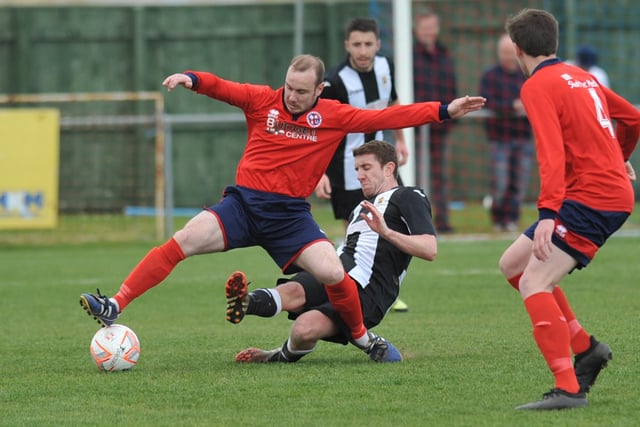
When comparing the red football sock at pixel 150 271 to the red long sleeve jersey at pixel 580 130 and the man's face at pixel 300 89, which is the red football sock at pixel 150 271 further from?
the red long sleeve jersey at pixel 580 130

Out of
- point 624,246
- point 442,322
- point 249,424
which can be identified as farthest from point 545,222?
point 624,246

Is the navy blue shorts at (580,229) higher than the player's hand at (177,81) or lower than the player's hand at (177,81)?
lower

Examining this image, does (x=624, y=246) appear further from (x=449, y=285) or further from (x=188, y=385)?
(x=188, y=385)

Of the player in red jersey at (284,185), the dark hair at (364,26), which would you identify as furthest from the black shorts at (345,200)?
the player in red jersey at (284,185)

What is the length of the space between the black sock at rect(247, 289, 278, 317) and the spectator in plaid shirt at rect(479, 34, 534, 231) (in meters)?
9.22

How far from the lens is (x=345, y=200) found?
901cm

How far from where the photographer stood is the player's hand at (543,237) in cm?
520

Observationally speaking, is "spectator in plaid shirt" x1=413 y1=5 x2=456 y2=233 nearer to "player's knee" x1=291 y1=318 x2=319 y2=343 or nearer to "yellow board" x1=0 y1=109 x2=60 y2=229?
"yellow board" x1=0 y1=109 x2=60 y2=229

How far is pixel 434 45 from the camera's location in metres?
15.6

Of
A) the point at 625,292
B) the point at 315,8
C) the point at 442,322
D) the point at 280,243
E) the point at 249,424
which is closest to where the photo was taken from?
the point at 249,424

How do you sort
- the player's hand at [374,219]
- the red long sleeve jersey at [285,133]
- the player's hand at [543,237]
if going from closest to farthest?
the player's hand at [543,237] → the player's hand at [374,219] → the red long sleeve jersey at [285,133]

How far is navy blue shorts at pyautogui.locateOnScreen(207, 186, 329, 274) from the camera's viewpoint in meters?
6.94

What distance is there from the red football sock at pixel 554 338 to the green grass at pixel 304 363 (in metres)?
0.16

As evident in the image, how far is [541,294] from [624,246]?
866cm
